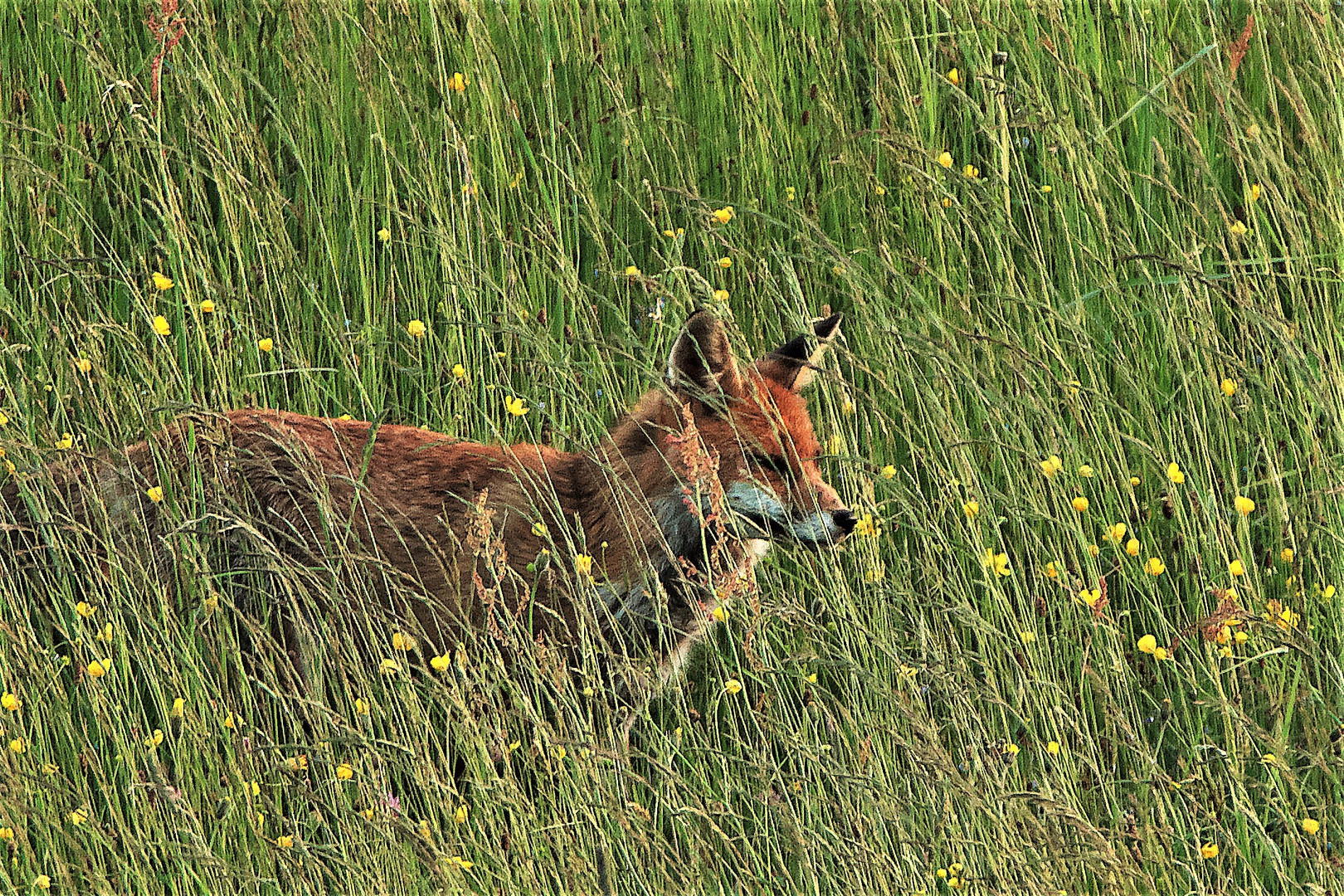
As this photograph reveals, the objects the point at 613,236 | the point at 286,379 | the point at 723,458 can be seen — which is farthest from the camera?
the point at 613,236

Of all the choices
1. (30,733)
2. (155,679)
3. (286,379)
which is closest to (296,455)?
(155,679)

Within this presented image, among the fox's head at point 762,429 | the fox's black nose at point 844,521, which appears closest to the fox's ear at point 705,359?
the fox's head at point 762,429

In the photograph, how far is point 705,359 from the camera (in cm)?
388

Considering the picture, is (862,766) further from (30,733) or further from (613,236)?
(613,236)

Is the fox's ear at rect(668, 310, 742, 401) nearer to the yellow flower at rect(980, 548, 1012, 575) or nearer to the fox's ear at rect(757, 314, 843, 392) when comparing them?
the fox's ear at rect(757, 314, 843, 392)

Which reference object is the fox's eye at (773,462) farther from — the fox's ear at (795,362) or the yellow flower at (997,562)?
the yellow flower at (997,562)

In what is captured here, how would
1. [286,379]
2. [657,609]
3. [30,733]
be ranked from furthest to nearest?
[286,379], [30,733], [657,609]

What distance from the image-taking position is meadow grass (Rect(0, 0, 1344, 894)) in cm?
292

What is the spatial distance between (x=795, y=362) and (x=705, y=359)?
0.91ft

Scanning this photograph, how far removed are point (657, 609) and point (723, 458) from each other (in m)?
1.16

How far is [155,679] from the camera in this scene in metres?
3.19

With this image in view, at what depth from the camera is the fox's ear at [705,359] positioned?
147 inches

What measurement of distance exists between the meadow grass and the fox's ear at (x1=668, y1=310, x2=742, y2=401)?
0.11 m

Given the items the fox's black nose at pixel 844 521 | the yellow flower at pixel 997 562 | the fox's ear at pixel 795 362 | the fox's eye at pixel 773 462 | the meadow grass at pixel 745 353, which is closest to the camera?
the meadow grass at pixel 745 353
